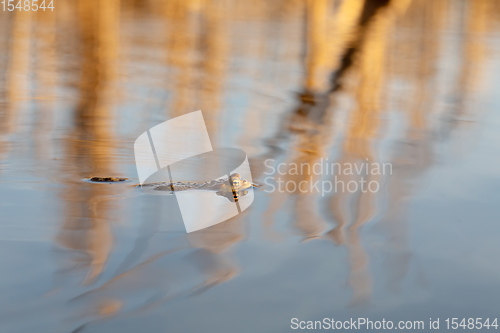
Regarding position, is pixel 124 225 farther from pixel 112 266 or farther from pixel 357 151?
pixel 357 151

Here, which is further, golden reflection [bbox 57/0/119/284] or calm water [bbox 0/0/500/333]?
golden reflection [bbox 57/0/119/284]

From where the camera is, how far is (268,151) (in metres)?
3.39

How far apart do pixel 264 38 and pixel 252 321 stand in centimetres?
570

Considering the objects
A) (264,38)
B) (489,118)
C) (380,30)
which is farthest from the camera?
(380,30)

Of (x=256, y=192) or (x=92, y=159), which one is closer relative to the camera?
(x=256, y=192)

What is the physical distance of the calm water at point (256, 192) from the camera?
1907mm

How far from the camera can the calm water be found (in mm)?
1907

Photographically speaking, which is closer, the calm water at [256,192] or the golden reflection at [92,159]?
the calm water at [256,192]

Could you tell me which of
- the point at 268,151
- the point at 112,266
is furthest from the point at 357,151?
the point at 112,266

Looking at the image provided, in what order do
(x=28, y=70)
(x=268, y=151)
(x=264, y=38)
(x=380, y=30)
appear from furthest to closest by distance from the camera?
(x=380, y=30) → (x=264, y=38) → (x=28, y=70) → (x=268, y=151)

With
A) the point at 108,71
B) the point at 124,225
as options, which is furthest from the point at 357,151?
the point at 108,71

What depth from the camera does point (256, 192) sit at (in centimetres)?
278

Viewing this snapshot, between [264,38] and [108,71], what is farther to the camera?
[264,38]

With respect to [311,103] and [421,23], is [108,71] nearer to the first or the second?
[311,103]
